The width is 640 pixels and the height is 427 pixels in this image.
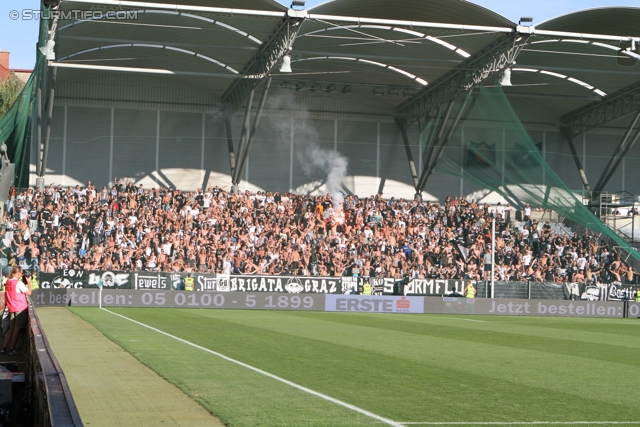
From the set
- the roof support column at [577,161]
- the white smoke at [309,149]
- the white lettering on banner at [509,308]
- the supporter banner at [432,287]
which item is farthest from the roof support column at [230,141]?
the roof support column at [577,161]

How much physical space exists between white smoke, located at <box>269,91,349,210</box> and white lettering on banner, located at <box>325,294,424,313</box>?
12433mm

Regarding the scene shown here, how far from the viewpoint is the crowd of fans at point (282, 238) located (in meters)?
37.6

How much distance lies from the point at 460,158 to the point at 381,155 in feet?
48.1

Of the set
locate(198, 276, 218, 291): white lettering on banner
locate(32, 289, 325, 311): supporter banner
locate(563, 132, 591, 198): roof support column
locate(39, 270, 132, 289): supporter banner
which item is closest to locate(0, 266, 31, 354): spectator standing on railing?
locate(32, 289, 325, 311): supporter banner

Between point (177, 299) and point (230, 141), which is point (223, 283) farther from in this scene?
point (230, 141)

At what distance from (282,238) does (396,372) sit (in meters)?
27.8

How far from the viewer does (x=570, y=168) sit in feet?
174

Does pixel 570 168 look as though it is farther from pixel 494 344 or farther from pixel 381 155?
pixel 494 344

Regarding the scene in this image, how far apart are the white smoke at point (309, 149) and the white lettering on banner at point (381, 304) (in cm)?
1243

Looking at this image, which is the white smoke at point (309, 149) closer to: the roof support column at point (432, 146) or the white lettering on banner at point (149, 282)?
the roof support column at point (432, 146)

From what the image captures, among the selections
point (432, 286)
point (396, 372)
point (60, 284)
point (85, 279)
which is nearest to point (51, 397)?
point (396, 372)

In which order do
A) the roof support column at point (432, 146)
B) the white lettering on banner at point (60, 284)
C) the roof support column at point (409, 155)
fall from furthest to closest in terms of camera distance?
the roof support column at point (409, 155)
the roof support column at point (432, 146)
the white lettering on banner at point (60, 284)

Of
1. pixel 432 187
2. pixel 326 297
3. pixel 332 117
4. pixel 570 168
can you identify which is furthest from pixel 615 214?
pixel 326 297

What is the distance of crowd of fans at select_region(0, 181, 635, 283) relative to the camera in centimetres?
3759
